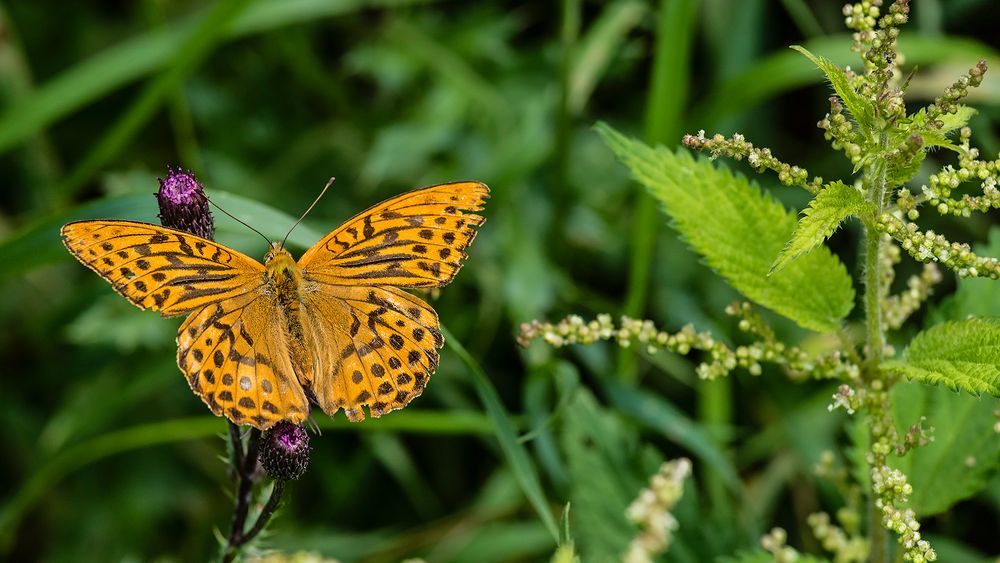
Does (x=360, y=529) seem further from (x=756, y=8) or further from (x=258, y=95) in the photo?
(x=756, y=8)

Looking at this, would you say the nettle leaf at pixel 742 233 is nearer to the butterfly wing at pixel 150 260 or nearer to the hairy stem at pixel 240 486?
the butterfly wing at pixel 150 260

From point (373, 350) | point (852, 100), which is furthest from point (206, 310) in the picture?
point (852, 100)

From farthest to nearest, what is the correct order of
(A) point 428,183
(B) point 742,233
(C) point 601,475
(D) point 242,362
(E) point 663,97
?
1. (A) point 428,183
2. (E) point 663,97
3. (C) point 601,475
4. (B) point 742,233
5. (D) point 242,362

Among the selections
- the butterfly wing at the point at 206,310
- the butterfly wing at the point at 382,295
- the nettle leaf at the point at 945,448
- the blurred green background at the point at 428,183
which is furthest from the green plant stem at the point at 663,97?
the butterfly wing at the point at 206,310

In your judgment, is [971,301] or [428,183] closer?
[971,301]

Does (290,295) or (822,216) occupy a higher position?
(822,216)

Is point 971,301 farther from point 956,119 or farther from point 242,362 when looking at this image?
point 242,362
